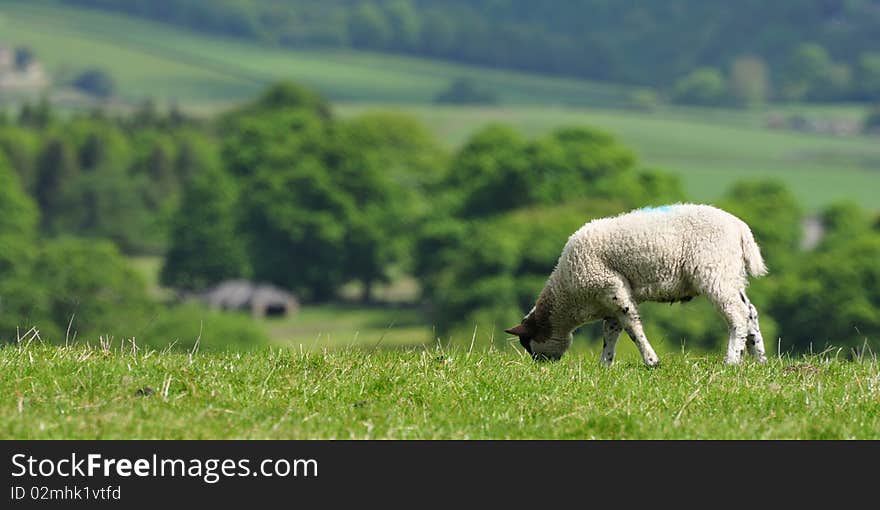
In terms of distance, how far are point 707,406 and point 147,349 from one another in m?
5.27

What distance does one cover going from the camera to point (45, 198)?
17850 cm

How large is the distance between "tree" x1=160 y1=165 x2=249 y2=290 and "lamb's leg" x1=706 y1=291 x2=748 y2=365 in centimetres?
13630

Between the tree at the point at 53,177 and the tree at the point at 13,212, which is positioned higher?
the tree at the point at 13,212

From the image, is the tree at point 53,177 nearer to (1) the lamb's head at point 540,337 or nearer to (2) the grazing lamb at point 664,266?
(1) the lamb's head at point 540,337

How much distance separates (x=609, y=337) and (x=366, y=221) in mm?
127019

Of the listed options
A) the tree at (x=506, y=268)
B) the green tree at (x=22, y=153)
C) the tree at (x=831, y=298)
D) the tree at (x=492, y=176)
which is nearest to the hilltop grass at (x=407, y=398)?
the tree at (x=506, y=268)

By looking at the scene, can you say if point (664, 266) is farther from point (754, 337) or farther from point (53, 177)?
point (53, 177)

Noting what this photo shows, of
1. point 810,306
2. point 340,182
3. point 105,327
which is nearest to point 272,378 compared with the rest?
point 810,306

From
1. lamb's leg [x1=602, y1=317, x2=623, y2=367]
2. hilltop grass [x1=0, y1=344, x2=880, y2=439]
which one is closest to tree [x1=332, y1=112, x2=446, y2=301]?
lamb's leg [x1=602, y1=317, x2=623, y2=367]

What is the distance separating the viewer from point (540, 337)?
15.2 metres

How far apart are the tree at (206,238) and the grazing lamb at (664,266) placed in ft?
445

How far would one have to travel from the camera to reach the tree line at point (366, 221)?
3588 inches

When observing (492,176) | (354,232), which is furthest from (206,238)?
(492,176)

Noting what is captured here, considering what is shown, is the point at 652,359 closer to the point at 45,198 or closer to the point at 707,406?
the point at 707,406
